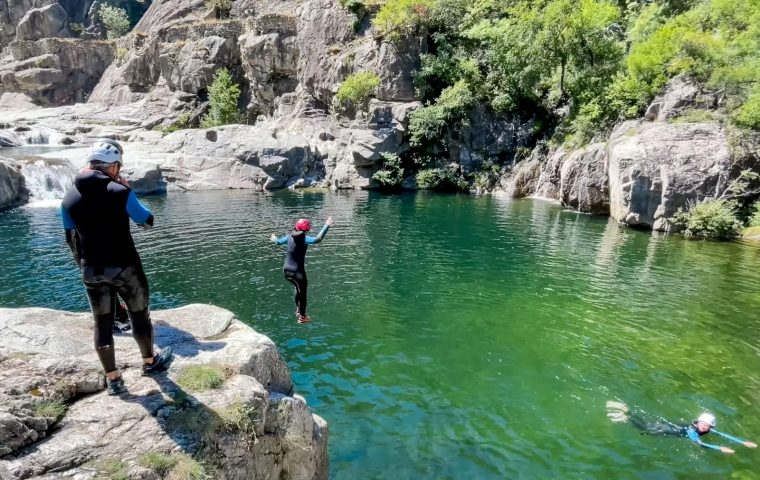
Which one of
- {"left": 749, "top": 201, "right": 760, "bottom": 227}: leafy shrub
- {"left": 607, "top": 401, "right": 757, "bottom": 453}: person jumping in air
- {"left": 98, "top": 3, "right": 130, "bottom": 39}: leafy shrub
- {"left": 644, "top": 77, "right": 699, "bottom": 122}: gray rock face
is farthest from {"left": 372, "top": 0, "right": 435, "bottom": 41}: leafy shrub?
{"left": 98, "top": 3, "right": 130, "bottom": 39}: leafy shrub

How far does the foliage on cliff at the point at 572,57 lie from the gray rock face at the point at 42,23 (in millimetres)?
69699

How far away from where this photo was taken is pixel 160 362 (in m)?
6.26

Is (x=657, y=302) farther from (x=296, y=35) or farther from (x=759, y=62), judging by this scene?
(x=296, y=35)

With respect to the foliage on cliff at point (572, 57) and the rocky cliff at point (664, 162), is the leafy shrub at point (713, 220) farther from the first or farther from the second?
the foliage on cliff at point (572, 57)

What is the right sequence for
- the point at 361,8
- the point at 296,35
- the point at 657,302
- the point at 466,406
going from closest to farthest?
the point at 466,406
the point at 657,302
the point at 361,8
the point at 296,35

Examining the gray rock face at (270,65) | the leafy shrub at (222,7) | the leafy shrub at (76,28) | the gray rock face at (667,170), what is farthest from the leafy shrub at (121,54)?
the gray rock face at (667,170)

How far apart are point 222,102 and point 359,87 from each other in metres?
20.6

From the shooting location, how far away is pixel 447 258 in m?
23.0

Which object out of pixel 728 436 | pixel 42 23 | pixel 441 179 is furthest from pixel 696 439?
pixel 42 23

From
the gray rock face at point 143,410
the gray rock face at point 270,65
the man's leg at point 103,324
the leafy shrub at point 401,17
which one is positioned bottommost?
the gray rock face at point 143,410

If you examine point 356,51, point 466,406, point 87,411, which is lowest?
point 466,406

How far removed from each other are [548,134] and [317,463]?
152 ft

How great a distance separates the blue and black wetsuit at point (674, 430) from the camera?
9062mm

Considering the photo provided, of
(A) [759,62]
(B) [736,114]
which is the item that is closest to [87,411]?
(B) [736,114]
